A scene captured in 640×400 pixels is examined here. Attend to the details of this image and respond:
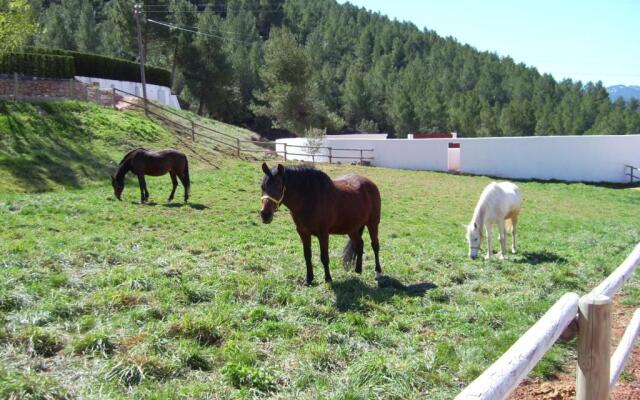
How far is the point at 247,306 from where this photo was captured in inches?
237

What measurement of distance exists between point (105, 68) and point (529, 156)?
1199 inches

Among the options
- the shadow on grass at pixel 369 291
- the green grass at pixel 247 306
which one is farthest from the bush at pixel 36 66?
the shadow on grass at pixel 369 291

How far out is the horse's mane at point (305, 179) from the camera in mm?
7066

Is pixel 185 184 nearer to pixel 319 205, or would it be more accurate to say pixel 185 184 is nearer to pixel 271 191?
pixel 319 205

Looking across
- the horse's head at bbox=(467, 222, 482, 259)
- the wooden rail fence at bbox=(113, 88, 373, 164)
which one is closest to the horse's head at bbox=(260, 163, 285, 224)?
the horse's head at bbox=(467, 222, 482, 259)

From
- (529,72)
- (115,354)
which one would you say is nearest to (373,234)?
(115,354)

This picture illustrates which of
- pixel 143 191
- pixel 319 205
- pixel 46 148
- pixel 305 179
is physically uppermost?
pixel 46 148

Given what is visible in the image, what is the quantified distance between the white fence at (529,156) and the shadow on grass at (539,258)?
22.3m

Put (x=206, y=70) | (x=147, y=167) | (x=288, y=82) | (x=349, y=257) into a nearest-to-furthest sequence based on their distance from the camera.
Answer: (x=349, y=257) → (x=147, y=167) → (x=288, y=82) → (x=206, y=70)

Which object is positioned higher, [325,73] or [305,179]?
[325,73]

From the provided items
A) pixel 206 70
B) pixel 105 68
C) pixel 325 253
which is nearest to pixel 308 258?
pixel 325 253

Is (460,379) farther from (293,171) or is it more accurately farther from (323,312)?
(293,171)

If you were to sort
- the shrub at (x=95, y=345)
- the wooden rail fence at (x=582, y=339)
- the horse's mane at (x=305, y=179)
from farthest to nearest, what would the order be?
1. the horse's mane at (x=305, y=179)
2. the shrub at (x=95, y=345)
3. the wooden rail fence at (x=582, y=339)

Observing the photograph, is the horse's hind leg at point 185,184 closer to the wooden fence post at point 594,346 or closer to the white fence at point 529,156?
the wooden fence post at point 594,346
